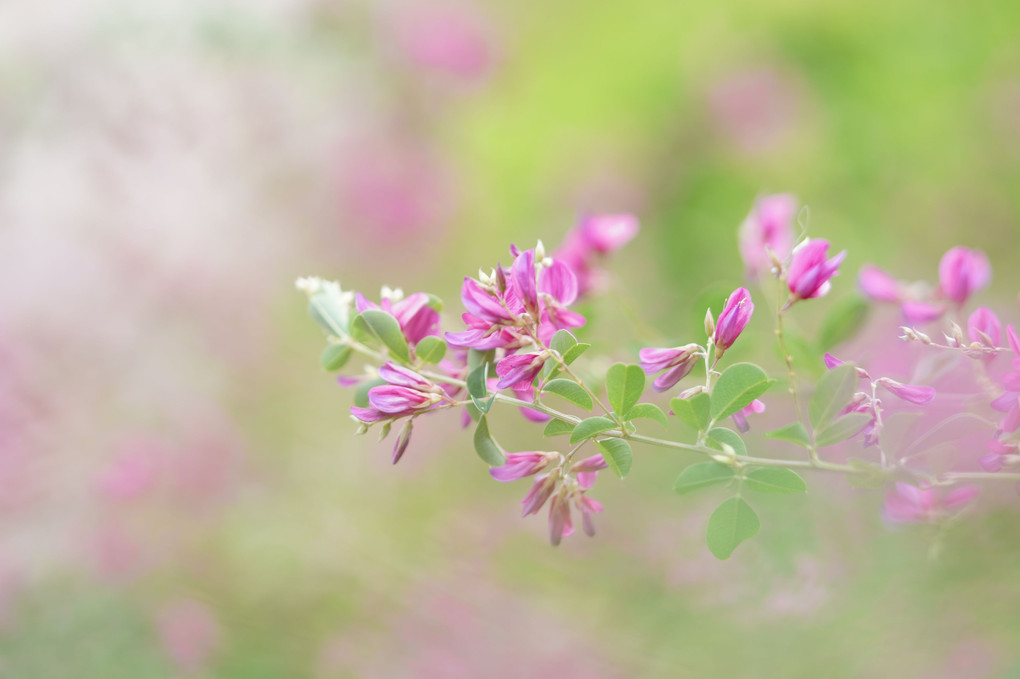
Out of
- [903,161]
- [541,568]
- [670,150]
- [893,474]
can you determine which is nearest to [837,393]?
[893,474]

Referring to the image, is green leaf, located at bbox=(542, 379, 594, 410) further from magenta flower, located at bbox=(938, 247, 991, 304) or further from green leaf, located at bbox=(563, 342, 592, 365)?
magenta flower, located at bbox=(938, 247, 991, 304)

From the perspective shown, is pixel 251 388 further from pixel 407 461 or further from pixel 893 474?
pixel 893 474

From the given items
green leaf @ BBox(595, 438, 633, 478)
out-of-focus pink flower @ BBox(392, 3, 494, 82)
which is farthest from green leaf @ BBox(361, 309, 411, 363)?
out-of-focus pink flower @ BBox(392, 3, 494, 82)

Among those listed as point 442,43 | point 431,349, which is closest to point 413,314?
point 431,349

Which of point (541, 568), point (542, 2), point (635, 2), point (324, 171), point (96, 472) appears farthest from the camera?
point (542, 2)

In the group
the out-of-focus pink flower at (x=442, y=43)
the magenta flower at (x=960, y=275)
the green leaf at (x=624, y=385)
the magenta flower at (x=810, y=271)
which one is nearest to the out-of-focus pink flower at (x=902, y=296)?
the magenta flower at (x=960, y=275)

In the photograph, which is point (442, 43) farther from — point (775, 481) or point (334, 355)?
point (775, 481)

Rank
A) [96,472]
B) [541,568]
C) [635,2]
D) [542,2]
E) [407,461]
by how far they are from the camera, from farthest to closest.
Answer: [542,2] → [635,2] → [407,461] → [96,472] → [541,568]
